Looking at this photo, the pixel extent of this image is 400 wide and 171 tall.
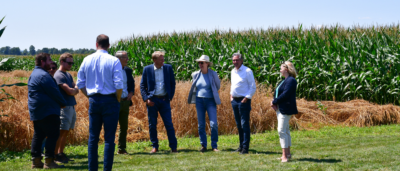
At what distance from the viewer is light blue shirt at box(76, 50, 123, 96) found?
4984 millimetres

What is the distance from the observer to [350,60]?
1282cm

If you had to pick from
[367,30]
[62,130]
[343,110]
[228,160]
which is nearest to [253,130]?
[343,110]

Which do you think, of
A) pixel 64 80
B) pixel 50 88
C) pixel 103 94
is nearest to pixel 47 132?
pixel 50 88

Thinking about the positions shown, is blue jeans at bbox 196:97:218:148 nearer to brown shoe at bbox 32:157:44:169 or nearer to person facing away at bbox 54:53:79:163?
person facing away at bbox 54:53:79:163

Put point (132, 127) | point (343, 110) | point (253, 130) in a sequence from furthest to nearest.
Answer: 1. point (343, 110)
2. point (253, 130)
3. point (132, 127)

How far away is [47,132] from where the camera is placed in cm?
605

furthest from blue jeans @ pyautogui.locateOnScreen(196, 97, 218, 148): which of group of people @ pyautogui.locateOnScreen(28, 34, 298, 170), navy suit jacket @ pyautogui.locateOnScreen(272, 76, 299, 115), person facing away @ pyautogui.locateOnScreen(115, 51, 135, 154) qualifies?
navy suit jacket @ pyautogui.locateOnScreen(272, 76, 299, 115)

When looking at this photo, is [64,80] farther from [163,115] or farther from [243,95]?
[243,95]

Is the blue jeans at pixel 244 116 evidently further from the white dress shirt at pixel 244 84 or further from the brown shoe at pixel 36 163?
the brown shoe at pixel 36 163

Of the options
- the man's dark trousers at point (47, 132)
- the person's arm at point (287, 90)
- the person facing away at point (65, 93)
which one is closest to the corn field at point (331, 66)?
the person's arm at point (287, 90)

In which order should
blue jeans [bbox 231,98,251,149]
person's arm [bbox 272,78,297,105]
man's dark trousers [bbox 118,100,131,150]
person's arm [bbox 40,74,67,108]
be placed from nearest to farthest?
person's arm [bbox 40,74,67,108] < person's arm [bbox 272,78,297,105] < blue jeans [bbox 231,98,251,149] < man's dark trousers [bbox 118,100,131,150]

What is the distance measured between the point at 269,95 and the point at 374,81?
11.2 ft

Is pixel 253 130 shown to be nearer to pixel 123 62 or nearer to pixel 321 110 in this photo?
pixel 321 110

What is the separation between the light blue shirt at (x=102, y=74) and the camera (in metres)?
4.98
